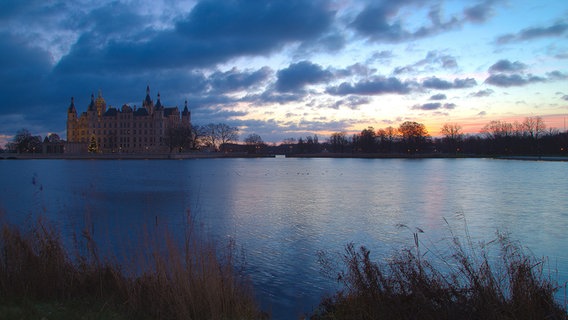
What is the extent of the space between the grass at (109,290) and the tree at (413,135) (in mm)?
127346

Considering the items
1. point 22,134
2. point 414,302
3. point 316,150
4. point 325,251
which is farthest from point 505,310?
point 316,150

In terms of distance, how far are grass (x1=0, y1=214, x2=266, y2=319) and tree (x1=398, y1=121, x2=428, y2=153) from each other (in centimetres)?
12735

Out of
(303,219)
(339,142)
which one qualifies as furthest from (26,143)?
(303,219)

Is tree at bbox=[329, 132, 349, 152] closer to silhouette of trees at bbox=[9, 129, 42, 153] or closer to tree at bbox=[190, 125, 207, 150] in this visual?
tree at bbox=[190, 125, 207, 150]

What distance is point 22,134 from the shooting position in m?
142

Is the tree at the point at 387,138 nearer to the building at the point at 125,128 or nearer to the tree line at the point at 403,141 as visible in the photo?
the tree line at the point at 403,141

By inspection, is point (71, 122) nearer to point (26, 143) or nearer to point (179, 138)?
point (26, 143)

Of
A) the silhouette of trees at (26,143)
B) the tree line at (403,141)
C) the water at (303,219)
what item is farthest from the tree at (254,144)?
the water at (303,219)

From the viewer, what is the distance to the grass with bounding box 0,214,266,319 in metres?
5.37

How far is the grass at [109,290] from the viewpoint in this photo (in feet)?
17.6

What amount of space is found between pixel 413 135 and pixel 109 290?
5105 inches

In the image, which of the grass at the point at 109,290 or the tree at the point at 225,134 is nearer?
the grass at the point at 109,290

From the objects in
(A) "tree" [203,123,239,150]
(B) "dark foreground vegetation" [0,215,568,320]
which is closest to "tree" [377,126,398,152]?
(A) "tree" [203,123,239,150]

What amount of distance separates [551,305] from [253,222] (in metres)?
11.3
